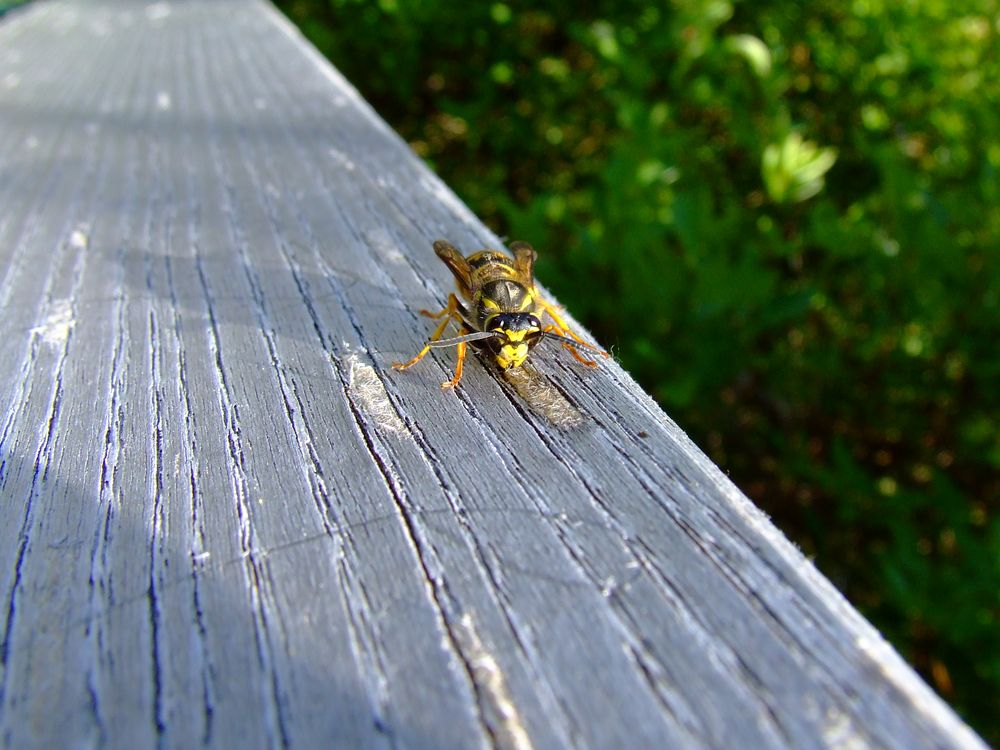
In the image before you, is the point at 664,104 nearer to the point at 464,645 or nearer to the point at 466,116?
the point at 466,116

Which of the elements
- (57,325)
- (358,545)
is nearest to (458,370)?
(358,545)

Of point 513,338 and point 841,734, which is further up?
point 841,734

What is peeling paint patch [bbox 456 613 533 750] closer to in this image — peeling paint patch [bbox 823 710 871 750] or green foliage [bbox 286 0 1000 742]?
peeling paint patch [bbox 823 710 871 750]

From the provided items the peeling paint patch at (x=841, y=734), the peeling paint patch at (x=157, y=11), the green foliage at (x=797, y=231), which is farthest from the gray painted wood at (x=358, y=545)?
the peeling paint patch at (x=157, y=11)

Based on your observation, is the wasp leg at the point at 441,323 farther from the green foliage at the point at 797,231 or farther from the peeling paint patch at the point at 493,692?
the green foliage at the point at 797,231

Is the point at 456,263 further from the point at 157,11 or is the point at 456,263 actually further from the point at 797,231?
the point at 157,11

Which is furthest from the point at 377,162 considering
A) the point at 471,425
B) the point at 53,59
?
the point at 53,59
